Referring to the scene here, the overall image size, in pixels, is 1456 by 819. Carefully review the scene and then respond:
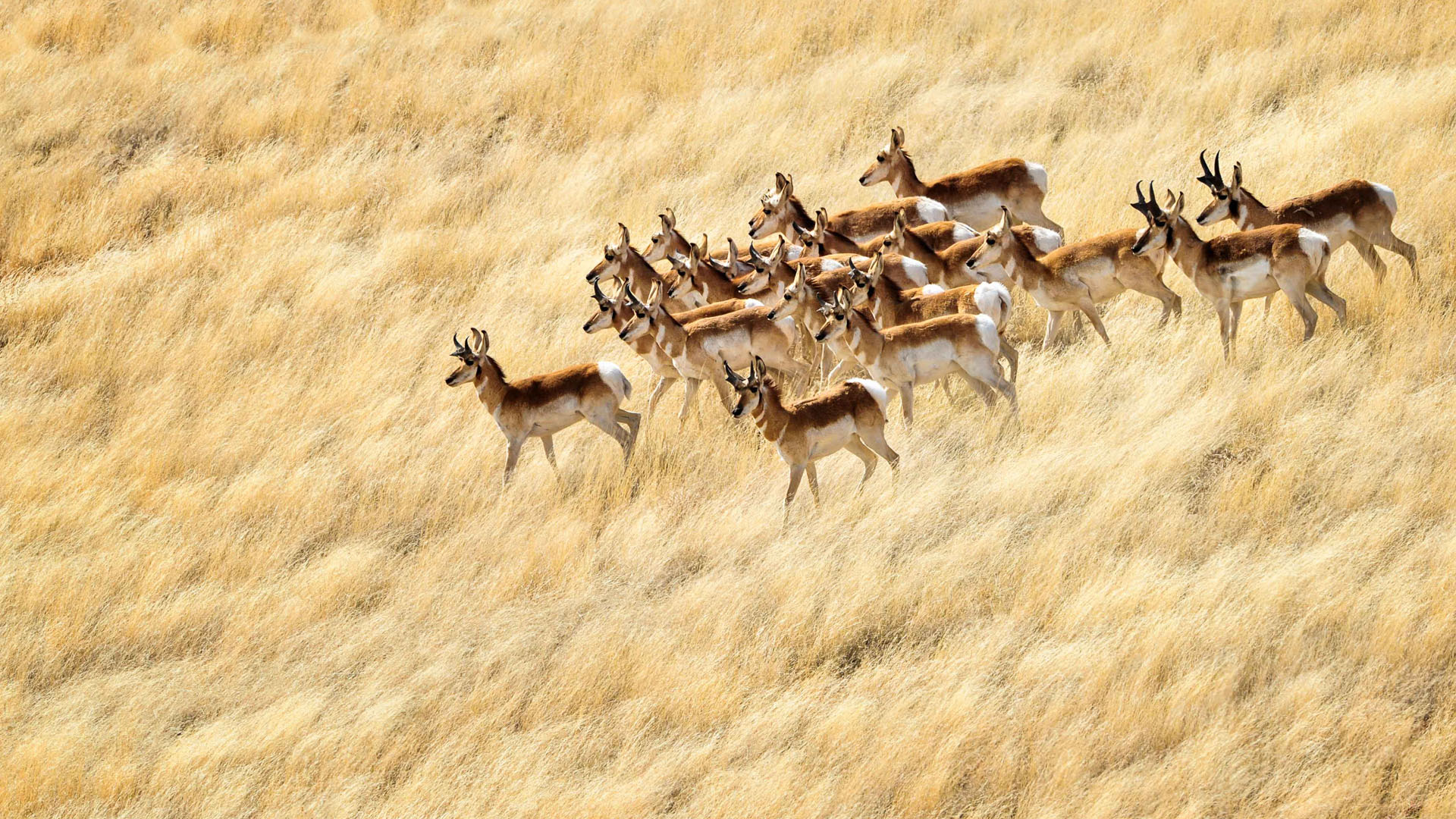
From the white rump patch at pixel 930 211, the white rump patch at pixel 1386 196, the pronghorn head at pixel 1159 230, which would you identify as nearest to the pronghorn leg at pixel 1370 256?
the white rump patch at pixel 1386 196

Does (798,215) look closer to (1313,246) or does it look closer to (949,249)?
(949,249)

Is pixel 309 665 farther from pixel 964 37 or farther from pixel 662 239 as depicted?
pixel 964 37

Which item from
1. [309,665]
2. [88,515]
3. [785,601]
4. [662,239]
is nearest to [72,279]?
[88,515]

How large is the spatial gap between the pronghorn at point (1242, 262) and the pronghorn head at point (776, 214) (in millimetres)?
4151

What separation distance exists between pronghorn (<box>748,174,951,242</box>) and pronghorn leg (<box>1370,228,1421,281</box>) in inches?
159

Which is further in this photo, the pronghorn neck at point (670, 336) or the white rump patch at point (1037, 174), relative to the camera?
the white rump patch at point (1037, 174)

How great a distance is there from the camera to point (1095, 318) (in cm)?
1205

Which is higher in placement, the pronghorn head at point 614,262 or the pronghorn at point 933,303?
the pronghorn head at point 614,262

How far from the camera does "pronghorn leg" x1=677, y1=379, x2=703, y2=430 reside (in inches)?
482

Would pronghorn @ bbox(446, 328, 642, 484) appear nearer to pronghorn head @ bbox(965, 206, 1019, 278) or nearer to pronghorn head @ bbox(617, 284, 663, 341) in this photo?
pronghorn head @ bbox(617, 284, 663, 341)

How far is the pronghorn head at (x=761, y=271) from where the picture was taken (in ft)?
43.0

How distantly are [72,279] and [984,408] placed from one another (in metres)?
10.4

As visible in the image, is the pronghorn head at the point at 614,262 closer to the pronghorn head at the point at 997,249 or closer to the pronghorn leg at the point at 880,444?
the pronghorn head at the point at 997,249

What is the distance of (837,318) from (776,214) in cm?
387
